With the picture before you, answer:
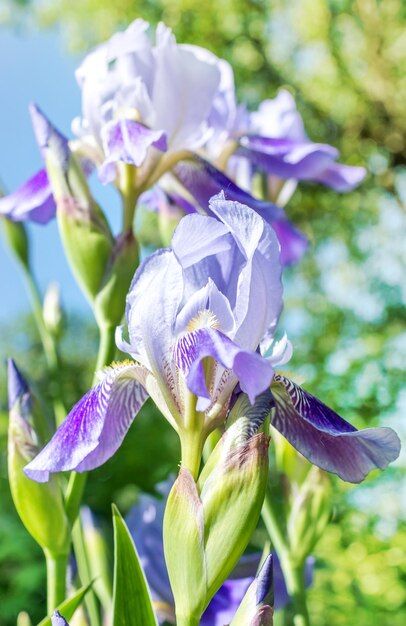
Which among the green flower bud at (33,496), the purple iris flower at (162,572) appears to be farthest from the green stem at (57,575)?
the purple iris flower at (162,572)

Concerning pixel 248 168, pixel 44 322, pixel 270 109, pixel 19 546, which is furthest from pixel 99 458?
pixel 19 546

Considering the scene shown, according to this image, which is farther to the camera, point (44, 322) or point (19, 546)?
point (19, 546)

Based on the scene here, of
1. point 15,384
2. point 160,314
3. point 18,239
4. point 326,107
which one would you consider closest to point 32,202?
point 18,239

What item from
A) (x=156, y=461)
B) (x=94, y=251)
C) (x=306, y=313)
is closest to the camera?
(x=94, y=251)

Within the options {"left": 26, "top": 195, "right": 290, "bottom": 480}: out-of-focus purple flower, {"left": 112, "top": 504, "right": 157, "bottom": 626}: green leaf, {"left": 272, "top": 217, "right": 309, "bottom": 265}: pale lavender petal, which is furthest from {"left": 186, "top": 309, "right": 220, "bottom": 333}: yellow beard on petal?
{"left": 272, "top": 217, "right": 309, "bottom": 265}: pale lavender petal

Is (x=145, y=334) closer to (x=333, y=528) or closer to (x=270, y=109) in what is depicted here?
(x=270, y=109)

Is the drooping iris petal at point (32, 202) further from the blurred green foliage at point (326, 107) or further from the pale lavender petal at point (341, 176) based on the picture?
the blurred green foliage at point (326, 107)

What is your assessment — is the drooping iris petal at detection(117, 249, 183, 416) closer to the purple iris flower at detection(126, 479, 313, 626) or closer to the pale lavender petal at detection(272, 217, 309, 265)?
the purple iris flower at detection(126, 479, 313, 626)
